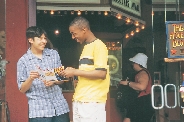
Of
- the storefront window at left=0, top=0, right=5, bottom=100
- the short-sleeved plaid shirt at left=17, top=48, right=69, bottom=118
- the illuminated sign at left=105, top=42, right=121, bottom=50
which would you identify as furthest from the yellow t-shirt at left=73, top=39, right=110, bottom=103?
the illuminated sign at left=105, top=42, right=121, bottom=50

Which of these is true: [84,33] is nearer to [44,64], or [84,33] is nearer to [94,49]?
[94,49]

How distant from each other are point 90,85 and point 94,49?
1.22 ft

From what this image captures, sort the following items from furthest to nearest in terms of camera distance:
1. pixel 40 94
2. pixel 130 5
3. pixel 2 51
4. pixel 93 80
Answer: pixel 130 5 < pixel 2 51 < pixel 40 94 < pixel 93 80

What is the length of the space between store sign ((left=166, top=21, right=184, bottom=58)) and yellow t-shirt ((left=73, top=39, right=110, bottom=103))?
1845mm

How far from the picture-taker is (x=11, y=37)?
5887 millimetres

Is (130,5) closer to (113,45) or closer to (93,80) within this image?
(113,45)

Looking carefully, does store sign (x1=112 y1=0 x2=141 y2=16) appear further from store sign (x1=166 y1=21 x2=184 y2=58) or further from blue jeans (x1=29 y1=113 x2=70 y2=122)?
blue jeans (x1=29 y1=113 x2=70 y2=122)

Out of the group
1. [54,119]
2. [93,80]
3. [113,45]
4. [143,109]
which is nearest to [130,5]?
[113,45]

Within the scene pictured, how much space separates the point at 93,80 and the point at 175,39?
81.8 inches

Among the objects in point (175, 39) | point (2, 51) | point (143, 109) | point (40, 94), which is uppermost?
point (175, 39)

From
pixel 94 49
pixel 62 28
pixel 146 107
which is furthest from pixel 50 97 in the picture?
pixel 62 28

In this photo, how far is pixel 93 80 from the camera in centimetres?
404

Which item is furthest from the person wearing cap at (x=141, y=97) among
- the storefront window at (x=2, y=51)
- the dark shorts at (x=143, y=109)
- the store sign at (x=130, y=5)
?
the storefront window at (x=2, y=51)

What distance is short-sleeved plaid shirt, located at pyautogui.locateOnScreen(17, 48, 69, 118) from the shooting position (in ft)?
13.7
